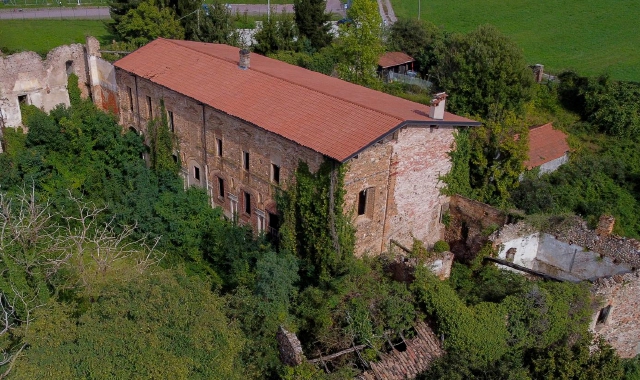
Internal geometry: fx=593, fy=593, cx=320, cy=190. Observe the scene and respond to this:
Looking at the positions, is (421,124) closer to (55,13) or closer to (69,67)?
(69,67)

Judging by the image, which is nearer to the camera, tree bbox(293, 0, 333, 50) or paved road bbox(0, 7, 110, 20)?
tree bbox(293, 0, 333, 50)

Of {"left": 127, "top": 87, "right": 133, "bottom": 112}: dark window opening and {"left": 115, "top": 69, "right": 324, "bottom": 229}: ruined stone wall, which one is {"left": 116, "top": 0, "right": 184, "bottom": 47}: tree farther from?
{"left": 115, "top": 69, "right": 324, "bottom": 229}: ruined stone wall

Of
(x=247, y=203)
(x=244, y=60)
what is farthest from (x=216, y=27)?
(x=247, y=203)

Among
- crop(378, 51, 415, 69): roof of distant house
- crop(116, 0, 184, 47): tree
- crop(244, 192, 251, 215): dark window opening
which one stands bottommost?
crop(244, 192, 251, 215): dark window opening

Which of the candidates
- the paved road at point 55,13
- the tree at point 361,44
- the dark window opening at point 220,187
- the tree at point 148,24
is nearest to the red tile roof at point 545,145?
the tree at point 361,44

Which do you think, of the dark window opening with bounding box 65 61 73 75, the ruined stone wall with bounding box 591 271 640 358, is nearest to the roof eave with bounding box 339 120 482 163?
the ruined stone wall with bounding box 591 271 640 358

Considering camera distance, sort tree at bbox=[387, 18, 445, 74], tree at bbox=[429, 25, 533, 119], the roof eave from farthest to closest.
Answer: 1. tree at bbox=[387, 18, 445, 74]
2. tree at bbox=[429, 25, 533, 119]
3. the roof eave
